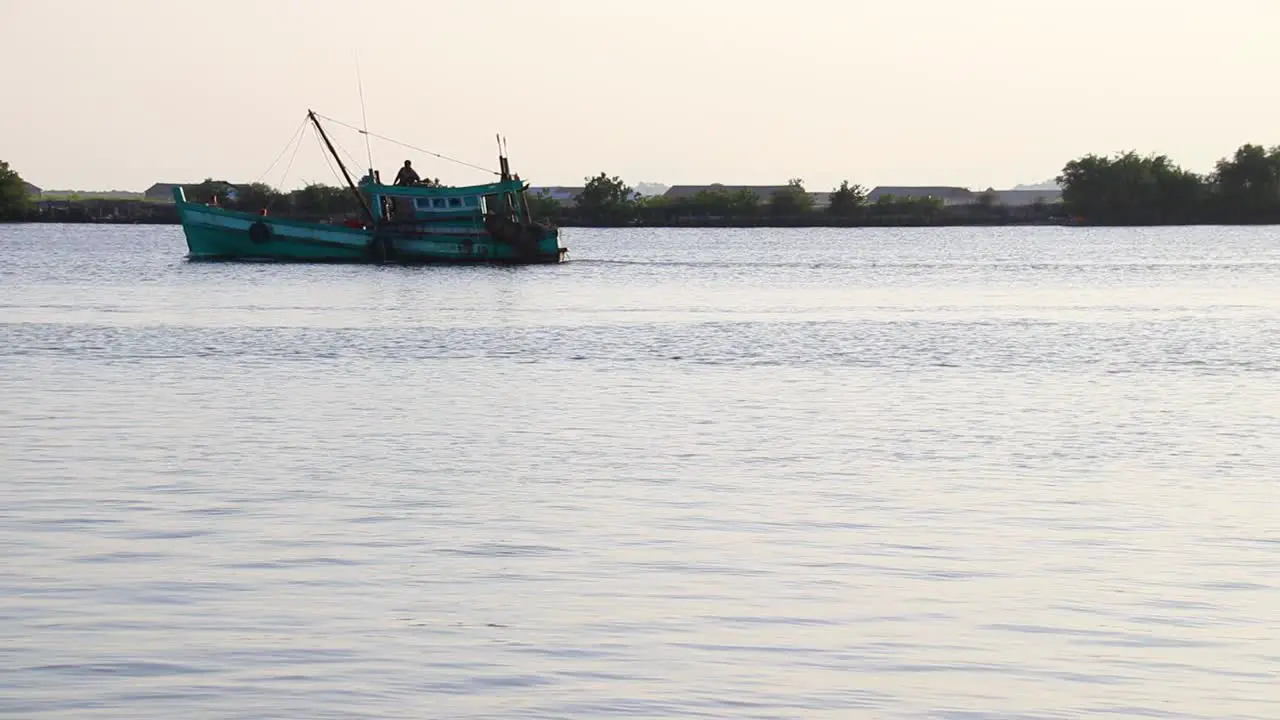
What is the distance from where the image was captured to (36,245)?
13350 centimetres

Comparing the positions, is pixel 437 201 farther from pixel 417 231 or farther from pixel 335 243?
pixel 335 243

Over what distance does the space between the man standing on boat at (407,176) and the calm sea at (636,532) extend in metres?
45.4

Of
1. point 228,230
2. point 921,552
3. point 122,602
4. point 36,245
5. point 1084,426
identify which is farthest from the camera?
point 36,245

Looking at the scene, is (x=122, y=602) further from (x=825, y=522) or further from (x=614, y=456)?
(x=614, y=456)

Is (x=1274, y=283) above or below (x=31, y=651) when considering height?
below

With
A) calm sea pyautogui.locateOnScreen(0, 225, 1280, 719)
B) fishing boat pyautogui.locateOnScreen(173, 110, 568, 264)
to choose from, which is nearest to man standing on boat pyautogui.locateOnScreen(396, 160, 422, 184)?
fishing boat pyautogui.locateOnScreen(173, 110, 568, 264)

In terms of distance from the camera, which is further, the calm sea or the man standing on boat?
the man standing on boat

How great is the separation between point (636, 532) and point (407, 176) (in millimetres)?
71060

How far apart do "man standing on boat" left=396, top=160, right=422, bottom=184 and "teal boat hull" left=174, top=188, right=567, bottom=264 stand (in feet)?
7.30

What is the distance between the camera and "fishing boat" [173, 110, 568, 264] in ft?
279

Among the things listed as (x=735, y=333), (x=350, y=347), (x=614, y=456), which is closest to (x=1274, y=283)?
(x=735, y=333)

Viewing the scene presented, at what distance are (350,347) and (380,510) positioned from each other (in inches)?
936

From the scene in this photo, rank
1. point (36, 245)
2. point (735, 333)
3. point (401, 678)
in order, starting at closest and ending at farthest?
1. point (401, 678)
2. point (735, 333)
3. point (36, 245)

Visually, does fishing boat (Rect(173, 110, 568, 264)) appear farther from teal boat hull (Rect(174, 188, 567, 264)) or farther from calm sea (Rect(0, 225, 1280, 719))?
calm sea (Rect(0, 225, 1280, 719))
